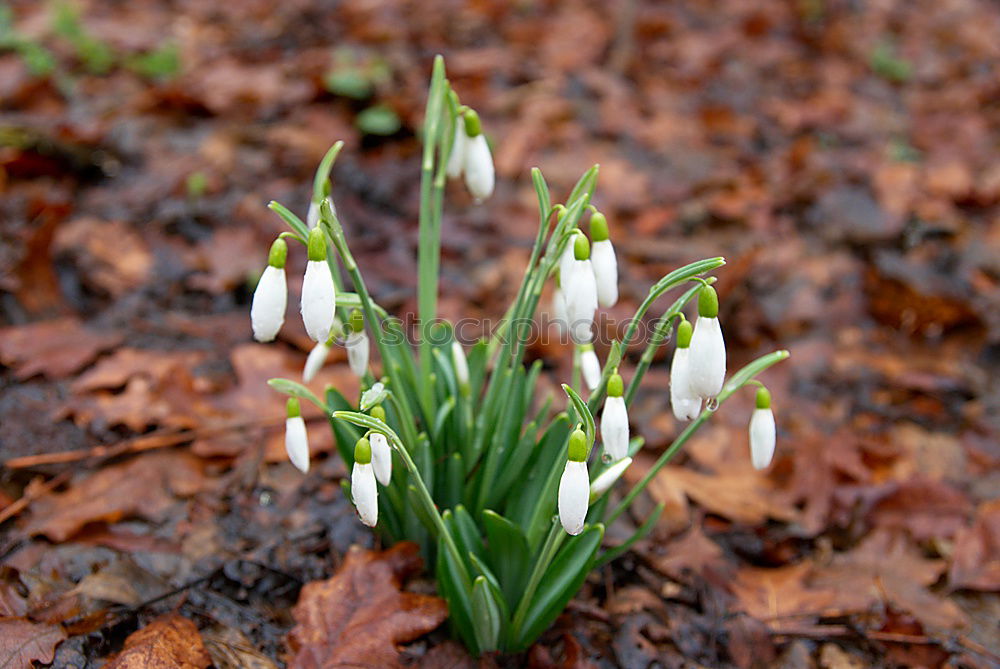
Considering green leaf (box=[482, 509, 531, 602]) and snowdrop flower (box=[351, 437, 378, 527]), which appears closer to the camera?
snowdrop flower (box=[351, 437, 378, 527])

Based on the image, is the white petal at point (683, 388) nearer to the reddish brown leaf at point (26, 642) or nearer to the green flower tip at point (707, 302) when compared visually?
the green flower tip at point (707, 302)

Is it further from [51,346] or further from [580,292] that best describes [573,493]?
[51,346]

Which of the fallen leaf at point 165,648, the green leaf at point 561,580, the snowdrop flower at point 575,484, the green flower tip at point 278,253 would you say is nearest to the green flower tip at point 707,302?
the snowdrop flower at point 575,484

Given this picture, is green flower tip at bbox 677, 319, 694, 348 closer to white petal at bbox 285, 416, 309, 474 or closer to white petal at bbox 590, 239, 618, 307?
white petal at bbox 590, 239, 618, 307

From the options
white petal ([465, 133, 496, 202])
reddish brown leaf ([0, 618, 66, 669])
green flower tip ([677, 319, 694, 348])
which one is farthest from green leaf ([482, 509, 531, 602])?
reddish brown leaf ([0, 618, 66, 669])

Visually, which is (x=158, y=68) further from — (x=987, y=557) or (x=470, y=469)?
(x=987, y=557)
